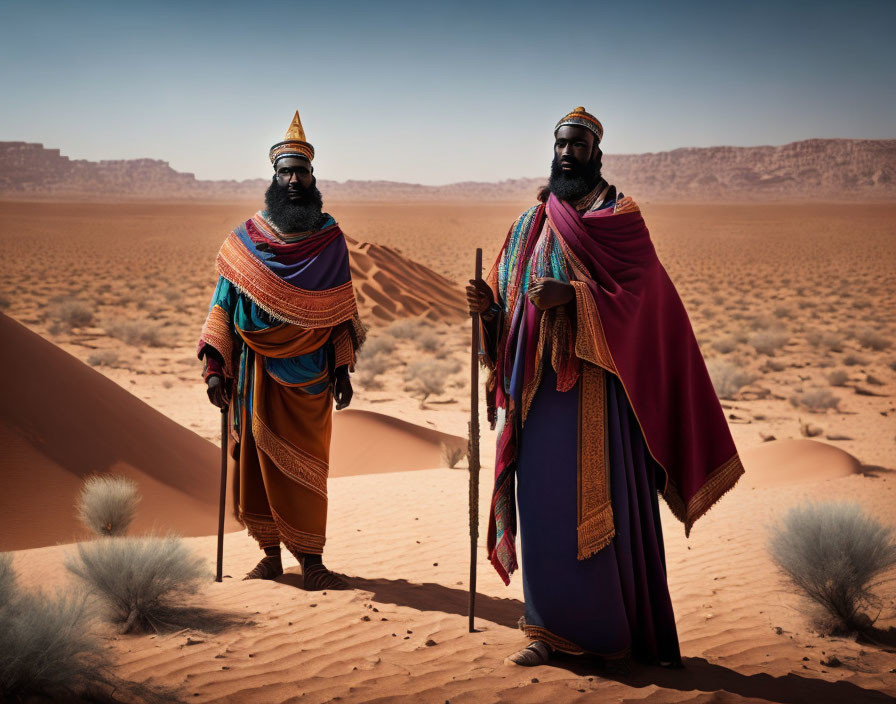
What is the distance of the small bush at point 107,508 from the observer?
627cm

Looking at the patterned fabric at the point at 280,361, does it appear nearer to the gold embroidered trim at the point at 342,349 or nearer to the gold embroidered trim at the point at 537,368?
the gold embroidered trim at the point at 342,349

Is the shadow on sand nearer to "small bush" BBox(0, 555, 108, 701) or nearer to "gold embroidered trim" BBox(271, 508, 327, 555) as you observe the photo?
"gold embroidered trim" BBox(271, 508, 327, 555)

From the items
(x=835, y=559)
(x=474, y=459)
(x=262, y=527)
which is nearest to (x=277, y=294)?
(x=262, y=527)

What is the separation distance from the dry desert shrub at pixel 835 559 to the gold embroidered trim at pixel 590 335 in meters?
2.34

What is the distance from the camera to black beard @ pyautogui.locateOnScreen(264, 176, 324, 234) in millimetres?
5445

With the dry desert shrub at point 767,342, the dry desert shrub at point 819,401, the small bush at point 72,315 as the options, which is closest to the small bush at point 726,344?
the dry desert shrub at point 767,342

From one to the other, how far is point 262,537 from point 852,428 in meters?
11.1

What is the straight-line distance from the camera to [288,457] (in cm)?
534

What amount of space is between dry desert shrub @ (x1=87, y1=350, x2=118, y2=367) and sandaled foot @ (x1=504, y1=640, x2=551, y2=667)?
15.7m

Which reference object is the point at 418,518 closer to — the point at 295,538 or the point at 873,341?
the point at 295,538

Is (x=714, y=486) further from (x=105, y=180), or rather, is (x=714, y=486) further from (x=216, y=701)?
(x=105, y=180)

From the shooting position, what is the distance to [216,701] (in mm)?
3672

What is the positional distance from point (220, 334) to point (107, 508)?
197cm

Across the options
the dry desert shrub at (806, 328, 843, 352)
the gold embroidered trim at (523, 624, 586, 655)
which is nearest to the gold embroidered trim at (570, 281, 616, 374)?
the gold embroidered trim at (523, 624, 586, 655)
